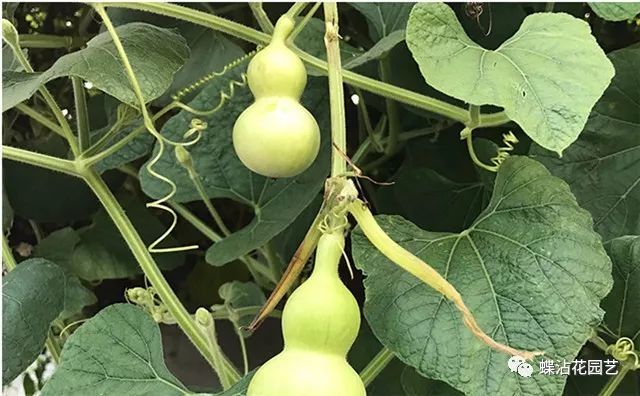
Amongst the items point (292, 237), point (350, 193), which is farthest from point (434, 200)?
point (350, 193)

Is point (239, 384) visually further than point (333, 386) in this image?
Yes

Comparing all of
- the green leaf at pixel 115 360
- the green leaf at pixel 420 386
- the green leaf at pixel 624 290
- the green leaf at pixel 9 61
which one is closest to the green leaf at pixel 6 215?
the green leaf at pixel 9 61

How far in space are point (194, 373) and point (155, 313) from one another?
0.28 meters

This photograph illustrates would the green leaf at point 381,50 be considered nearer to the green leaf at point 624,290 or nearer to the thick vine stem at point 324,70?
the thick vine stem at point 324,70

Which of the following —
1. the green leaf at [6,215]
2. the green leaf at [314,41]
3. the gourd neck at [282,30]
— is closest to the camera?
the gourd neck at [282,30]

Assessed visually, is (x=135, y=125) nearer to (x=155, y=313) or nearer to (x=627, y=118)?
(x=155, y=313)

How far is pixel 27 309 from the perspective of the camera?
2.02ft

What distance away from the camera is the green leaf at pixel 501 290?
1.49 ft

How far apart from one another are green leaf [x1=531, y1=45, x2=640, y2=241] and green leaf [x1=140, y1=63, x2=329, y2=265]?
0.17m

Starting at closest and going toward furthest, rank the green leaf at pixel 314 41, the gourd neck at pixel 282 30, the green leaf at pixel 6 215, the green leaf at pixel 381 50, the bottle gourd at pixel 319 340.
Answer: the bottle gourd at pixel 319 340 < the gourd neck at pixel 282 30 < the green leaf at pixel 381 50 < the green leaf at pixel 314 41 < the green leaf at pixel 6 215

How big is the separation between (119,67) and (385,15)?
0.25 metres

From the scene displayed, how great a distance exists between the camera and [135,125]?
0.68 m

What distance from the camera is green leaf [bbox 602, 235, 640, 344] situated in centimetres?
55

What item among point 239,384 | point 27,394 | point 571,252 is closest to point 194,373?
point 27,394
